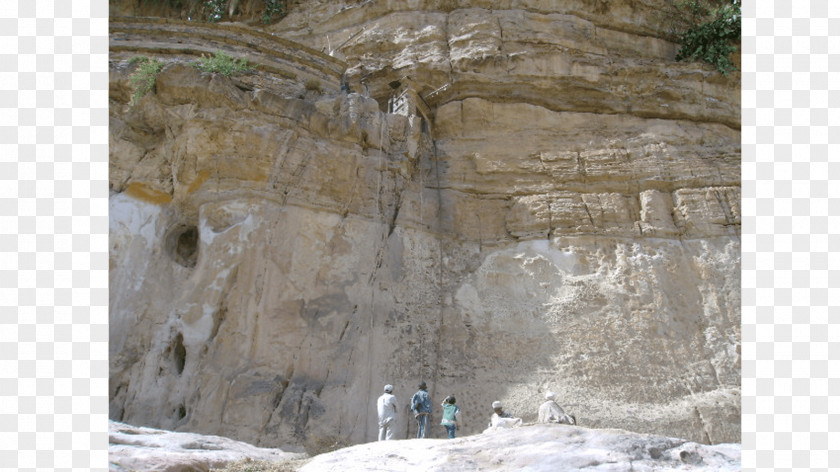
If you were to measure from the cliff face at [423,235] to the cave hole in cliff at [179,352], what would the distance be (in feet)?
0.10

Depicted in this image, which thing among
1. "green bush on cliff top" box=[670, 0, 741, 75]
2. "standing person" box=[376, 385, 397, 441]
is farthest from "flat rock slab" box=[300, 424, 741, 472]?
"green bush on cliff top" box=[670, 0, 741, 75]

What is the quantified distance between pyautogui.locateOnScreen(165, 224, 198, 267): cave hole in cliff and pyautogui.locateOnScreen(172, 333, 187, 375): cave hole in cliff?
141 cm

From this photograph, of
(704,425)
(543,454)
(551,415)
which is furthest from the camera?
(704,425)

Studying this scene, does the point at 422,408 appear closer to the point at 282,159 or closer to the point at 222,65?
the point at 282,159

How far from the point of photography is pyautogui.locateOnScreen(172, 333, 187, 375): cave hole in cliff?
1056 centimetres

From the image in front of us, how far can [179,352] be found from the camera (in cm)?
1072

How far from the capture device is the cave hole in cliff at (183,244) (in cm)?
1174

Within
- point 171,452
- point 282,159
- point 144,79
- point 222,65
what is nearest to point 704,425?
point 282,159

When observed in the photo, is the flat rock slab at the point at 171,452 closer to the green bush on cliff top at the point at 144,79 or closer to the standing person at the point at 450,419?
the standing person at the point at 450,419

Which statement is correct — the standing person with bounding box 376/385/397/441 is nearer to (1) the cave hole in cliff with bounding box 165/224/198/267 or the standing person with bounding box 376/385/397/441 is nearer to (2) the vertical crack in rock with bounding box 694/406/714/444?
(1) the cave hole in cliff with bounding box 165/224/198/267

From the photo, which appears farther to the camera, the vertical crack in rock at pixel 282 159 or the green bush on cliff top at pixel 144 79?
the green bush on cliff top at pixel 144 79

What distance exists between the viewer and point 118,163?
12.1 meters

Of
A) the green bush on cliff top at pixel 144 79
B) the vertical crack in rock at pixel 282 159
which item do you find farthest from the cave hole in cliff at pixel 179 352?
the green bush on cliff top at pixel 144 79

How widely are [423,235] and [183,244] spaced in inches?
157
